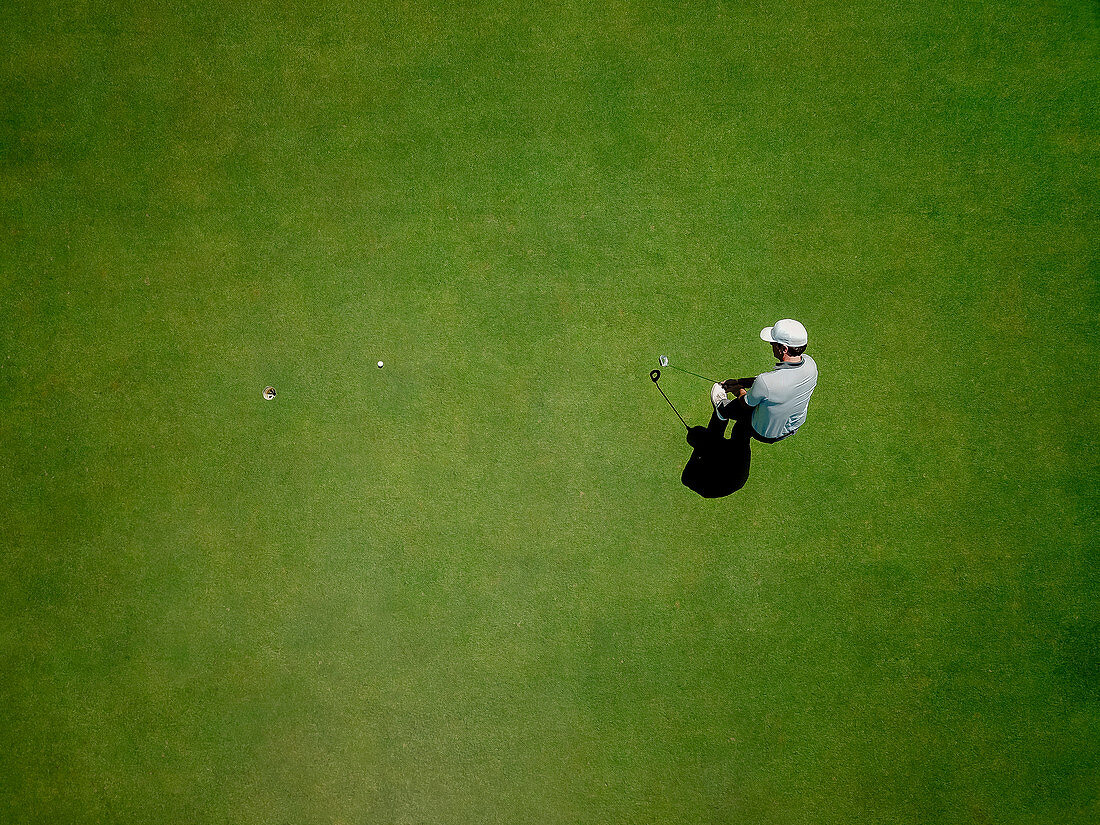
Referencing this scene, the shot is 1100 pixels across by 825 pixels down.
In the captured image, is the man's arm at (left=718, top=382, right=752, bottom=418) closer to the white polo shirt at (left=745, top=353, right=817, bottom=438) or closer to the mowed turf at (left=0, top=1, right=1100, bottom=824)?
the white polo shirt at (left=745, top=353, right=817, bottom=438)

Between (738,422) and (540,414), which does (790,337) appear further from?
(540,414)

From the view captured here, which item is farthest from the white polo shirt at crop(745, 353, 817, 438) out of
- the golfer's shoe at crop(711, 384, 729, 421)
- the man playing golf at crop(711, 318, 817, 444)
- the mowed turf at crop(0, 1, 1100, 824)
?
the mowed turf at crop(0, 1, 1100, 824)

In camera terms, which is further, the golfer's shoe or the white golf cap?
the golfer's shoe

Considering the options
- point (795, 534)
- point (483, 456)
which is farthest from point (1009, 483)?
point (483, 456)

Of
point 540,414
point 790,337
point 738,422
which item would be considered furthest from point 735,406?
point 540,414

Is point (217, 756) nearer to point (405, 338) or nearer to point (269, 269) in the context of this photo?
point (405, 338)

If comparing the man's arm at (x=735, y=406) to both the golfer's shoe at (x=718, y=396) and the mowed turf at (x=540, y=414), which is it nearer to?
the golfer's shoe at (x=718, y=396)
